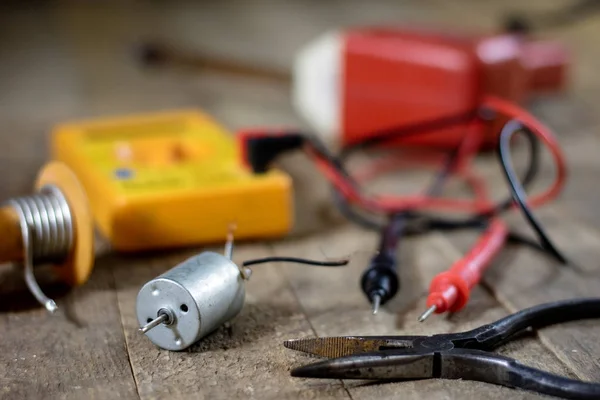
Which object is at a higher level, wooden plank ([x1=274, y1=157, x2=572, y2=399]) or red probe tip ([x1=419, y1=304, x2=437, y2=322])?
red probe tip ([x1=419, y1=304, x2=437, y2=322])

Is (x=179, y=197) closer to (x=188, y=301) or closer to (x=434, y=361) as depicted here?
(x=188, y=301)

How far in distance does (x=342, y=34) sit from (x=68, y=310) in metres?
0.75

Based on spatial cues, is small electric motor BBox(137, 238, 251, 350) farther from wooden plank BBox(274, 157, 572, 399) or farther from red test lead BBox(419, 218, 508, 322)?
red test lead BBox(419, 218, 508, 322)

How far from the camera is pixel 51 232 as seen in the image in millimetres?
845

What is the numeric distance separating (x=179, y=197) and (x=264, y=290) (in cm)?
18

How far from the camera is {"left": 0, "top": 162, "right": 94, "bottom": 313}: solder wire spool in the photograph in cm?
84

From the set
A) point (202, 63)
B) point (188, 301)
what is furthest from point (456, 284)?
point (202, 63)

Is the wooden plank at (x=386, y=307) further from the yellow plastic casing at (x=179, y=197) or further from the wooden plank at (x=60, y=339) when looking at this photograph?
the wooden plank at (x=60, y=339)

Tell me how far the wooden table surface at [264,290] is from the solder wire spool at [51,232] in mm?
32

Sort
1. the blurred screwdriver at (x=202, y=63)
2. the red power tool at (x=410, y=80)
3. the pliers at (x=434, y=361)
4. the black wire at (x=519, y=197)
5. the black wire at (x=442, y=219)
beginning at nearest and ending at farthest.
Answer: the pliers at (x=434, y=361)
the black wire at (x=519, y=197)
the black wire at (x=442, y=219)
the red power tool at (x=410, y=80)
the blurred screwdriver at (x=202, y=63)

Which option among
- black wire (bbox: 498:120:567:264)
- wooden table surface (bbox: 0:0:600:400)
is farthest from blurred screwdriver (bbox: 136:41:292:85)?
black wire (bbox: 498:120:567:264)

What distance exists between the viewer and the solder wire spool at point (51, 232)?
0.84 meters

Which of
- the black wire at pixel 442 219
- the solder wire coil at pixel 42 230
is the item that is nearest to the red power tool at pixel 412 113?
the black wire at pixel 442 219

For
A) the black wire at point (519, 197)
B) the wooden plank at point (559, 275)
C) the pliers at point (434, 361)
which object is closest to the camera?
the pliers at point (434, 361)
